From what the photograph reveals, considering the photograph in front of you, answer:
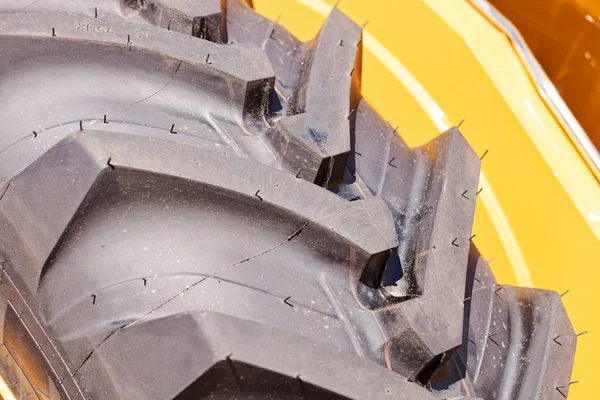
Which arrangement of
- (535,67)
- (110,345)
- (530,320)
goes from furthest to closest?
(535,67), (530,320), (110,345)

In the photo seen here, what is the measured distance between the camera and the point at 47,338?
2.43ft

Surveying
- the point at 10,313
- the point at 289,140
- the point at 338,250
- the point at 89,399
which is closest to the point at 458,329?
the point at 338,250

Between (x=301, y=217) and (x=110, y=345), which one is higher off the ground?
(x=301, y=217)

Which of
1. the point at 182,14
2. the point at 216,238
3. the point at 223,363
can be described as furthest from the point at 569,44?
the point at 223,363

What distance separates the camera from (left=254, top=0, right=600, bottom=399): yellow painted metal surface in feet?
3.30

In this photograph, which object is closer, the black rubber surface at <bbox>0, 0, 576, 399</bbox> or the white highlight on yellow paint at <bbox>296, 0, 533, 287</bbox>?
the black rubber surface at <bbox>0, 0, 576, 399</bbox>

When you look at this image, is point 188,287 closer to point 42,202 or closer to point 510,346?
point 42,202

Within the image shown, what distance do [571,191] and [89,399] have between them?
748mm

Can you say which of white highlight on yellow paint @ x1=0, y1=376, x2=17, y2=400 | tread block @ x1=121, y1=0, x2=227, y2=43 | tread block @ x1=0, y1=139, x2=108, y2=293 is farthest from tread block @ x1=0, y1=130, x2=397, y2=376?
tread block @ x1=121, y1=0, x2=227, y2=43

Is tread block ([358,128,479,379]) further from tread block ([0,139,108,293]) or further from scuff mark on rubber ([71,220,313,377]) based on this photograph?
tread block ([0,139,108,293])

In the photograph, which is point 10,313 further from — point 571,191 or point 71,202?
point 571,191

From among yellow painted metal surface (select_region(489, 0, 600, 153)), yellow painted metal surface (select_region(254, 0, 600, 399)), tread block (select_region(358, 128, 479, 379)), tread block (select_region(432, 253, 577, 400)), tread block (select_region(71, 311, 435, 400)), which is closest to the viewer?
tread block (select_region(71, 311, 435, 400))

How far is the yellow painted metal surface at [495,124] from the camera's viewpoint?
1.00m

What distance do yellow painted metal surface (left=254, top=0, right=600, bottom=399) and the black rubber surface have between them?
0.07 m
